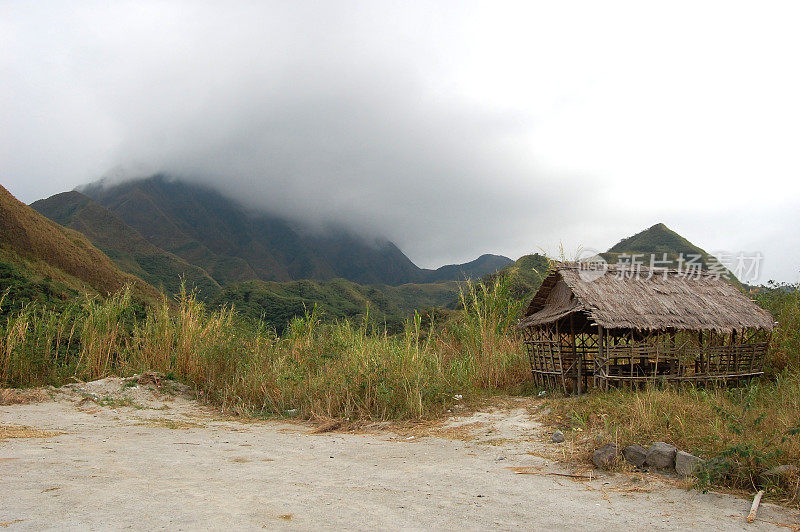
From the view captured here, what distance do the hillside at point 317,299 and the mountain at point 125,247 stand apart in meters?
5.47

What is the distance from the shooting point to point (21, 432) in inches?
211

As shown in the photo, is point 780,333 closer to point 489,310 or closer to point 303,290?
point 489,310

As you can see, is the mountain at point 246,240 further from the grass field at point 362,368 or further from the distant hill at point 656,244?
the grass field at point 362,368

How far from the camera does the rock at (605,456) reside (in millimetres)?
4387

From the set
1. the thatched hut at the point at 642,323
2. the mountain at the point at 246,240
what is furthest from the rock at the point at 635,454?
the mountain at the point at 246,240

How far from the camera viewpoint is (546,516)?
3.27 metres

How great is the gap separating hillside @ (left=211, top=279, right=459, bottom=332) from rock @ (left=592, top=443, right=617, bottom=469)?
12706 millimetres

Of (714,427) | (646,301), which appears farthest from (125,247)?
(714,427)

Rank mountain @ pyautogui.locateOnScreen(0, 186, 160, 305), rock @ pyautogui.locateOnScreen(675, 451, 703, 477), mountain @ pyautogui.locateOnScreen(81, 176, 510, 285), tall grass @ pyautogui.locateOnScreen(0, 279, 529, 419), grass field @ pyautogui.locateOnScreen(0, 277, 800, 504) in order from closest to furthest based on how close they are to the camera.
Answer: rock @ pyautogui.locateOnScreen(675, 451, 703, 477) → grass field @ pyautogui.locateOnScreen(0, 277, 800, 504) → tall grass @ pyautogui.locateOnScreen(0, 279, 529, 419) → mountain @ pyautogui.locateOnScreen(0, 186, 160, 305) → mountain @ pyautogui.locateOnScreen(81, 176, 510, 285)

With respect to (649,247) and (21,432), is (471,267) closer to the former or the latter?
(649,247)

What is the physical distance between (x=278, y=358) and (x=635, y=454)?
5.85 meters

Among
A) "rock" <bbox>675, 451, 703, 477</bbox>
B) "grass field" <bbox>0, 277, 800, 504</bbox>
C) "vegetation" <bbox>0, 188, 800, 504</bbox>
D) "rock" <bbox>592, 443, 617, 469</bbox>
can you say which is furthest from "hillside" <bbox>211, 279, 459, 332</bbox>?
"rock" <bbox>675, 451, 703, 477</bbox>

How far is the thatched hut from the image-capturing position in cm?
828

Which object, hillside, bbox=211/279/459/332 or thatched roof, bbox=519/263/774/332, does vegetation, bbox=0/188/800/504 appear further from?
hillside, bbox=211/279/459/332
